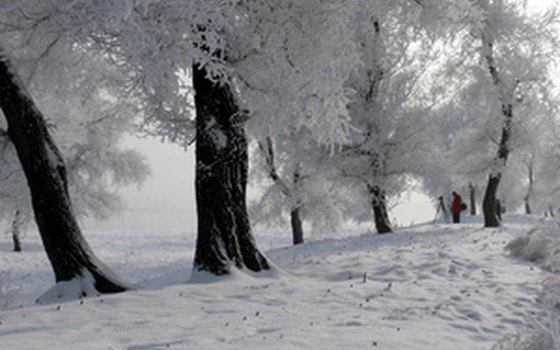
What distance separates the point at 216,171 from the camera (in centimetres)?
947

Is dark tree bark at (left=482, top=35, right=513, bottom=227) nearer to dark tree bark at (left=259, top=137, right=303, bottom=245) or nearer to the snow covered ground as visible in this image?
dark tree bark at (left=259, top=137, right=303, bottom=245)

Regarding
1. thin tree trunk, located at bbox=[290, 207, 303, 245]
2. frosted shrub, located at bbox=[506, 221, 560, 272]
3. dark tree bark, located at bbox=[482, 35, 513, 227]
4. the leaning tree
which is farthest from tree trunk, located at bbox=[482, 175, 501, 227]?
the leaning tree

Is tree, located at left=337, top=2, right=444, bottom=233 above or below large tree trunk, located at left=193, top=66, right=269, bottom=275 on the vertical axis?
above

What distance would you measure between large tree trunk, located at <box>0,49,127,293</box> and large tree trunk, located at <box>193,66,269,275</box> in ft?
5.87

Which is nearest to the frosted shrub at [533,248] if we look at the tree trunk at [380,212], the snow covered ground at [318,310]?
the snow covered ground at [318,310]

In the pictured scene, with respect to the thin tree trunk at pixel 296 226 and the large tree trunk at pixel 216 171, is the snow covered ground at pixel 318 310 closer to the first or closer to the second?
the large tree trunk at pixel 216 171

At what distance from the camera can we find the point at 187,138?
9.95m

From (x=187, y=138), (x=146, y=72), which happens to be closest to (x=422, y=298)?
(x=187, y=138)

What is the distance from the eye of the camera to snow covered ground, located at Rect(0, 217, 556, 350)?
5867 mm

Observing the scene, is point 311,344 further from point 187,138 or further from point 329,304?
point 187,138

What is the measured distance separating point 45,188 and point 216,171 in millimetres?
2779

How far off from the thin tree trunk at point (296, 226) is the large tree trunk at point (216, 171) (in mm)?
15112

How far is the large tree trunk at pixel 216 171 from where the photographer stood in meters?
9.41

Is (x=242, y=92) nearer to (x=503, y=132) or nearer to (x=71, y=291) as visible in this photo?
(x=71, y=291)
